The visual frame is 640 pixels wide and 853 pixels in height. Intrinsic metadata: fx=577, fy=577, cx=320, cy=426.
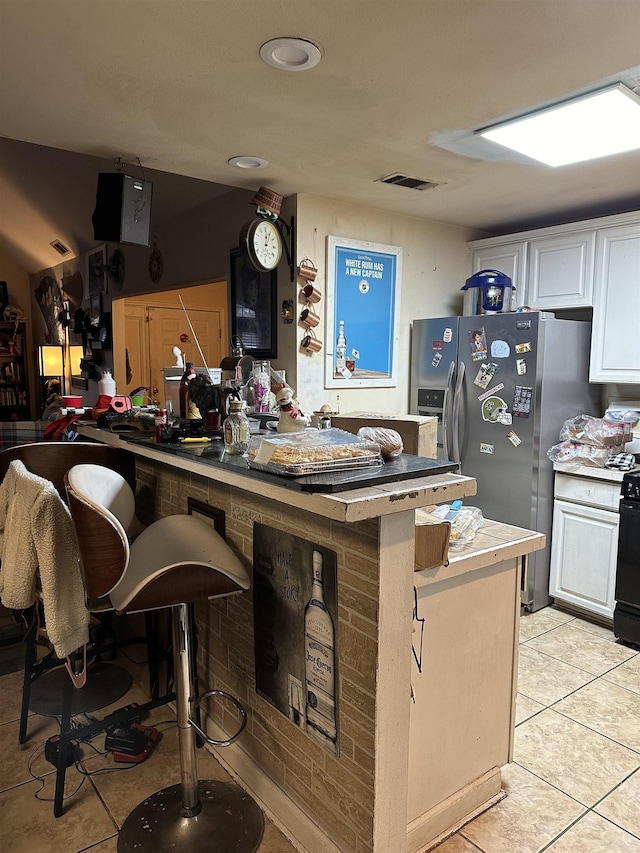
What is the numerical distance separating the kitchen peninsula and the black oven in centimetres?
143

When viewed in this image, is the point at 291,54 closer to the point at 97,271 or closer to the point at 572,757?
the point at 572,757

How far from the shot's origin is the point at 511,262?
4.00 metres

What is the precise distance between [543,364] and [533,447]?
490mm

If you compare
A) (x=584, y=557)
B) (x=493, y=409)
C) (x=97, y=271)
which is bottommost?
(x=584, y=557)

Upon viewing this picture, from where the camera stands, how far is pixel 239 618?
2006 millimetres

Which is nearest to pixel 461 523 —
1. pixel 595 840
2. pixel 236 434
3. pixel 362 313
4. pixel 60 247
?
pixel 236 434

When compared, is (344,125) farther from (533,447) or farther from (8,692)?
(8,692)

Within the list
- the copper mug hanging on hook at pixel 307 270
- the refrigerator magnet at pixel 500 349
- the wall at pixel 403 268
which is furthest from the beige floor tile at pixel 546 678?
the copper mug hanging on hook at pixel 307 270

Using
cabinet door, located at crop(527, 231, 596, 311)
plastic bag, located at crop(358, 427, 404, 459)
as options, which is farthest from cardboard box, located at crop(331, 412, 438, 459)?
cabinet door, located at crop(527, 231, 596, 311)

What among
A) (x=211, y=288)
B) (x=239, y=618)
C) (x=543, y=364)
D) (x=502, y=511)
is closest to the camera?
(x=239, y=618)

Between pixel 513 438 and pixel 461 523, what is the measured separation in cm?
177

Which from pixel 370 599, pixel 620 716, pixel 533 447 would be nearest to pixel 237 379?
pixel 370 599

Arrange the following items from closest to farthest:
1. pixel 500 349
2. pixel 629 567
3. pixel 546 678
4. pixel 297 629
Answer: pixel 297 629 → pixel 546 678 → pixel 629 567 → pixel 500 349

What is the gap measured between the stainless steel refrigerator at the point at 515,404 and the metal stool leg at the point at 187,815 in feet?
7.39
